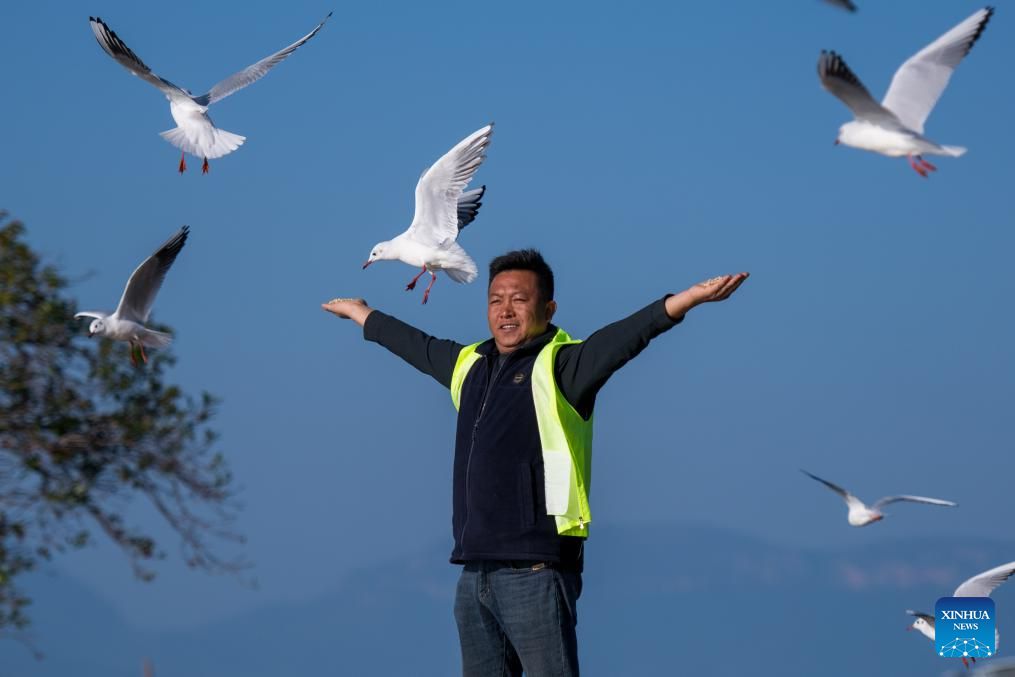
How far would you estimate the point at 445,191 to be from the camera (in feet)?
18.5

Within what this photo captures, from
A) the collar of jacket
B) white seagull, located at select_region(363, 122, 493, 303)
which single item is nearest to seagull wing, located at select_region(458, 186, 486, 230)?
white seagull, located at select_region(363, 122, 493, 303)

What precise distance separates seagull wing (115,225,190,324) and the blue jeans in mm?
1847

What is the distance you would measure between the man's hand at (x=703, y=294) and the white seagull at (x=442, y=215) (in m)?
2.00

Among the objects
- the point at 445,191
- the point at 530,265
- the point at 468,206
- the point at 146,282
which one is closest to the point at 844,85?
the point at 530,265

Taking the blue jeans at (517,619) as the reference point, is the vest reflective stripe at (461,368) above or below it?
above

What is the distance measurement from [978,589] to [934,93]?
→ 221 centimetres

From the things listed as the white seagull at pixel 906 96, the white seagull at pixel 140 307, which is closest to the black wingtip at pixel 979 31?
the white seagull at pixel 906 96

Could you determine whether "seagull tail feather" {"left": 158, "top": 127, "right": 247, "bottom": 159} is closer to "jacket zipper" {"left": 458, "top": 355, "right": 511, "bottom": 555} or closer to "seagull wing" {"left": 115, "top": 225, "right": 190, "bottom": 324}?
"seagull wing" {"left": 115, "top": 225, "right": 190, "bottom": 324}

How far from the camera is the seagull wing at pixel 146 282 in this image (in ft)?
16.3

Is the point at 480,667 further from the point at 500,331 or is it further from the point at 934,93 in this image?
the point at 934,93

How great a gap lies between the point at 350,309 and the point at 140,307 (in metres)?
0.97

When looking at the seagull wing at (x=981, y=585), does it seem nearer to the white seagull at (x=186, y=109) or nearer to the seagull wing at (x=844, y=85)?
the seagull wing at (x=844, y=85)

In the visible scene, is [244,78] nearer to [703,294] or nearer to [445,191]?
[445,191]

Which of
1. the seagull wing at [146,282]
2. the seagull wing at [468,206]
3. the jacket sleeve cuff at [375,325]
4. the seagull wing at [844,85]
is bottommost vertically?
the jacket sleeve cuff at [375,325]
